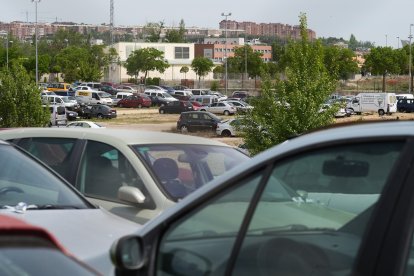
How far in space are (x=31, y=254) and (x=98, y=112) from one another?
61764 mm

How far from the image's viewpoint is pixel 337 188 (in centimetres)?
313

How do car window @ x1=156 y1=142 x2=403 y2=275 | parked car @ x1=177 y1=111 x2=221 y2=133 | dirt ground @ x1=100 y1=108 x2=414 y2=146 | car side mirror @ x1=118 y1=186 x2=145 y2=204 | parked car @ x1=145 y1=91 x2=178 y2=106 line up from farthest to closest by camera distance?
parked car @ x1=145 y1=91 x2=178 y2=106 < dirt ground @ x1=100 y1=108 x2=414 y2=146 < parked car @ x1=177 y1=111 x2=221 y2=133 < car side mirror @ x1=118 y1=186 x2=145 y2=204 < car window @ x1=156 y1=142 x2=403 y2=275

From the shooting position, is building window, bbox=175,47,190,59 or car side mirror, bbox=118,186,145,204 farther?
building window, bbox=175,47,190,59

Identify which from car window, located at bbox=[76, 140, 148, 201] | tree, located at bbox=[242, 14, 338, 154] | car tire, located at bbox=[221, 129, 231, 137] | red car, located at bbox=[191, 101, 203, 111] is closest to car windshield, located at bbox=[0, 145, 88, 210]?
car window, located at bbox=[76, 140, 148, 201]

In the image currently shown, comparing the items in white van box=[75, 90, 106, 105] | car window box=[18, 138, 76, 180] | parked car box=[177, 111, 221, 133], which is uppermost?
car window box=[18, 138, 76, 180]

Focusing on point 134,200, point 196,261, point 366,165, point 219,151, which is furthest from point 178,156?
point 366,165

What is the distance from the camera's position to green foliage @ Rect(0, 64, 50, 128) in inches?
1178

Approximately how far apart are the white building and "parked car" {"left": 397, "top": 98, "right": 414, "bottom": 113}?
74.7 meters

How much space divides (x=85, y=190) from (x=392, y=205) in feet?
15.0

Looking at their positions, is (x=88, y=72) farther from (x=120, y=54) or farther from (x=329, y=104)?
(x=329, y=104)

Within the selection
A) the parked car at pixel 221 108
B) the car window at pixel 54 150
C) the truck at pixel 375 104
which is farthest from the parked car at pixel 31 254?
the truck at pixel 375 104

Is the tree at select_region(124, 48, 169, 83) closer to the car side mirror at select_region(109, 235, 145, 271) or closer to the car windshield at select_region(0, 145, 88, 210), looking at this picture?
the car windshield at select_region(0, 145, 88, 210)

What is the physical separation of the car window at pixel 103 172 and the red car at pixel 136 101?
74514 mm

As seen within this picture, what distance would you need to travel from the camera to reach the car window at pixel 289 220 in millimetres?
2992
